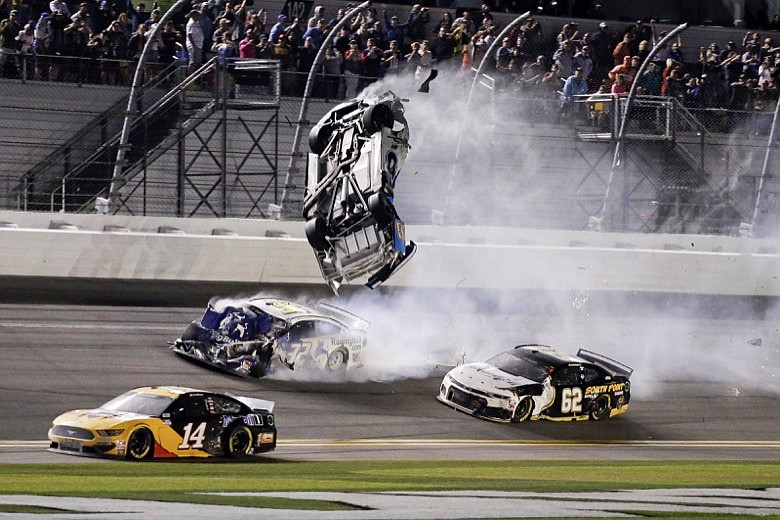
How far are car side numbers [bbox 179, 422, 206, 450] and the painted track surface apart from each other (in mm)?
876

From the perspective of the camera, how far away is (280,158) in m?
21.8

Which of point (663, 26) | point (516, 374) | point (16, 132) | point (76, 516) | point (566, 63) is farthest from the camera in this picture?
point (663, 26)

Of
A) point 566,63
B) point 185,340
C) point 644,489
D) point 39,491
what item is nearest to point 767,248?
point 566,63

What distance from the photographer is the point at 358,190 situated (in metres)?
14.7

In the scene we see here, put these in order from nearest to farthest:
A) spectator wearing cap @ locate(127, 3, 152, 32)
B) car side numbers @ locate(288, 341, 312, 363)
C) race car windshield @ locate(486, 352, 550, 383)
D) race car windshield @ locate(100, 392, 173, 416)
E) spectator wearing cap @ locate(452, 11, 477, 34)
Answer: race car windshield @ locate(100, 392, 173, 416)
race car windshield @ locate(486, 352, 550, 383)
car side numbers @ locate(288, 341, 312, 363)
spectator wearing cap @ locate(127, 3, 152, 32)
spectator wearing cap @ locate(452, 11, 477, 34)

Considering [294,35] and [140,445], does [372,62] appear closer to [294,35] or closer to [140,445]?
[294,35]

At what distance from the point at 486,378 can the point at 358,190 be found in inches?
123

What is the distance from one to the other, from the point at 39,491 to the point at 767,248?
17649 mm

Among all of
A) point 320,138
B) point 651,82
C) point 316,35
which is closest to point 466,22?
point 316,35

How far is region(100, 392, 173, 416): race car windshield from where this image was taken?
12.3 metres

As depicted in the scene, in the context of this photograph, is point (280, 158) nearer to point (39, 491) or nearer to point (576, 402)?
point (576, 402)

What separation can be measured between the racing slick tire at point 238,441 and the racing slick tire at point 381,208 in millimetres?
3091

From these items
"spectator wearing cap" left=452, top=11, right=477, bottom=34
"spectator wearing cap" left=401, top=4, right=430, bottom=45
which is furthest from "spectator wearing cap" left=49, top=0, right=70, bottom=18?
"spectator wearing cap" left=452, top=11, right=477, bottom=34

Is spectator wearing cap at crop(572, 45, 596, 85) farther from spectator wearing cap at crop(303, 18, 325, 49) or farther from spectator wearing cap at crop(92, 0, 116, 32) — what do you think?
spectator wearing cap at crop(92, 0, 116, 32)
